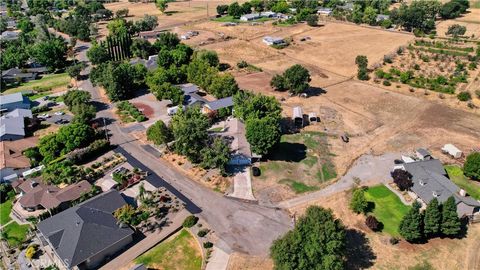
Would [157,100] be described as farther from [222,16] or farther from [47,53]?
[222,16]

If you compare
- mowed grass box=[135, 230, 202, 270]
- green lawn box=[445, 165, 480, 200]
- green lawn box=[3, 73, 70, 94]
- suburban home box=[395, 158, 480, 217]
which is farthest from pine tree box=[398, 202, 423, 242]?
green lawn box=[3, 73, 70, 94]

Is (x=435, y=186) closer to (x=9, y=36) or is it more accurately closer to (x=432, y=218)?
(x=432, y=218)

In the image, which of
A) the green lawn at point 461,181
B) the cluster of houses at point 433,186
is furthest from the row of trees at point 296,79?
the green lawn at point 461,181

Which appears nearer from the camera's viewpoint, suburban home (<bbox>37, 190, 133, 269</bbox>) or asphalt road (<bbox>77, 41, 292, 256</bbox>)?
suburban home (<bbox>37, 190, 133, 269</bbox>)

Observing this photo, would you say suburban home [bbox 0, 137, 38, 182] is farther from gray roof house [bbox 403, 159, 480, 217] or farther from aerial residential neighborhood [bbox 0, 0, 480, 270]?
gray roof house [bbox 403, 159, 480, 217]

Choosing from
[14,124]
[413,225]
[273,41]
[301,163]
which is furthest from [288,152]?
[273,41]

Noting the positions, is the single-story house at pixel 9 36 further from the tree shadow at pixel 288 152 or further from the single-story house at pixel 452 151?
the single-story house at pixel 452 151
